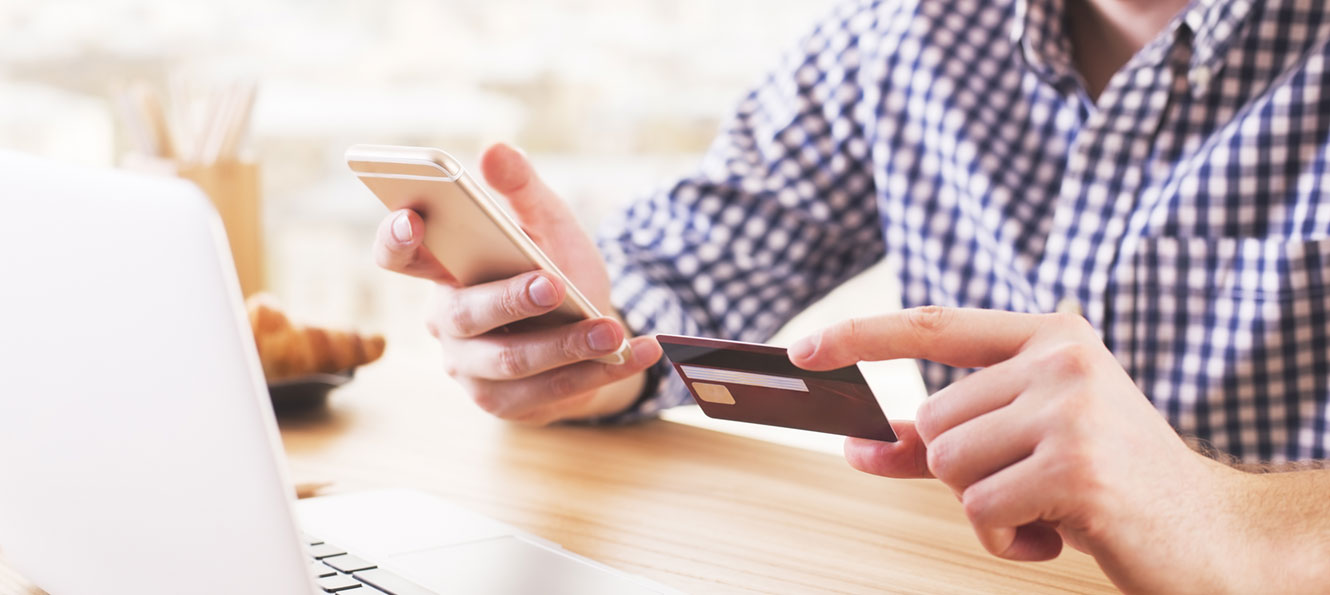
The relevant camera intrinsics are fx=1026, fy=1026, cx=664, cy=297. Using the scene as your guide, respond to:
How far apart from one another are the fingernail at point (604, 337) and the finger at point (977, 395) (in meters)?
0.26

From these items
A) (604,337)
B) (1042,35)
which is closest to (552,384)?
(604,337)

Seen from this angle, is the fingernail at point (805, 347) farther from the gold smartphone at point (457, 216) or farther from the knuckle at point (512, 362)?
the knuckle at point (512, 362)

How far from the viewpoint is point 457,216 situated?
24.0 inches

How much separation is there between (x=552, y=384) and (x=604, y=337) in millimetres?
115

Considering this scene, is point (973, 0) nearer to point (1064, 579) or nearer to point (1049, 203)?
point (1049, 203)

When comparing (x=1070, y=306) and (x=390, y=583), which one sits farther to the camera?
(x=1070, y=306)

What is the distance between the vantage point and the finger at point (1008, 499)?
0.44 m

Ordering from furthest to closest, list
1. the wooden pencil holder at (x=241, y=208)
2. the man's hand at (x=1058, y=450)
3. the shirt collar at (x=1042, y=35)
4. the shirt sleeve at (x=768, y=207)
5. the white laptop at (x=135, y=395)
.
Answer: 1. the wooden pencil holder at (x=241, y=208)
2. the shirt sleeve at (x=768, y=207)
3. the shirt collar at (x=1042, y=35)
4. the man's hand at (x=1058, y=450)
5. the white laptop at (x=135, y=395)

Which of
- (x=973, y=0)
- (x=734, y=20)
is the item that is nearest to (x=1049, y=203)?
(x=973, y=0)

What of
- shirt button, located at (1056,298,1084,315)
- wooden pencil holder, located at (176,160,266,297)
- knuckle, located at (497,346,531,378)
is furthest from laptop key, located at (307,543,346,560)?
wooden pencil holder, located at (176,160,266,297)

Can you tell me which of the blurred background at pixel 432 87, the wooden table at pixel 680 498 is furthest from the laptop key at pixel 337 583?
the blurred background at pixel 432 87

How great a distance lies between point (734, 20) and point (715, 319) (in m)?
1.61

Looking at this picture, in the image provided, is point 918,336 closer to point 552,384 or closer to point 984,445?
point 984,445

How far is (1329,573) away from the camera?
0.48m
